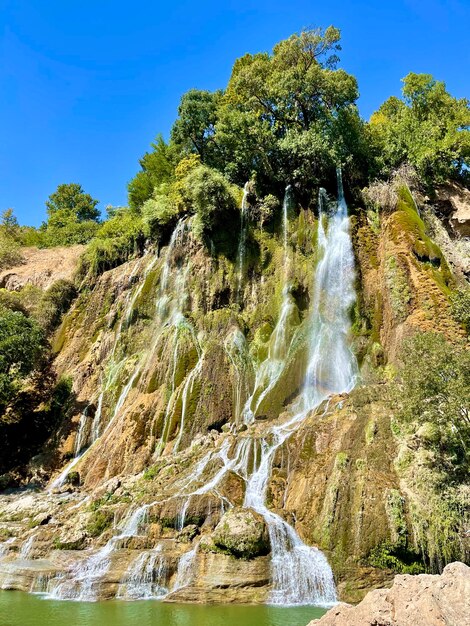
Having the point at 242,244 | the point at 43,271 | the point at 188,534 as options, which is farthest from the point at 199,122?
the point at 188,534

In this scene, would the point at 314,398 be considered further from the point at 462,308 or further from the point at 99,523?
the point at 99,523

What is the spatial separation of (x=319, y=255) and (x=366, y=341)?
273 inches

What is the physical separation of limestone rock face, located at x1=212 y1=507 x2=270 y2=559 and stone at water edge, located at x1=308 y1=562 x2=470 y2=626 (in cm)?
681

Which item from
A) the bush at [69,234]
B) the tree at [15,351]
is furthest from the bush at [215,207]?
the bush at [69,234]

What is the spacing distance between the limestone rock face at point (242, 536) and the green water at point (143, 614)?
1.52 meters

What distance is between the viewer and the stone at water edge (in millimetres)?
5562

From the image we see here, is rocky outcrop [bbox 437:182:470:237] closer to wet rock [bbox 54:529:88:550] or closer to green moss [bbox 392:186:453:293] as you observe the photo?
green moss [bbox 392:186:453:293]

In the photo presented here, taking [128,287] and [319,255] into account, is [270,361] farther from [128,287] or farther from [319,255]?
[128,287]

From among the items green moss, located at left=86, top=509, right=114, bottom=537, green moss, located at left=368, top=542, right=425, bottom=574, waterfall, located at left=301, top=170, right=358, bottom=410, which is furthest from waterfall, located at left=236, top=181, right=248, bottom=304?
green moss, located at left=368, top=542, right=425, bottom=574

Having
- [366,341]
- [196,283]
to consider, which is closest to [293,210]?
[196,283]

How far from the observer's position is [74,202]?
63.2 meters

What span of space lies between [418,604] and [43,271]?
4548 cm

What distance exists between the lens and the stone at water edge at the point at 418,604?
18.2 feet

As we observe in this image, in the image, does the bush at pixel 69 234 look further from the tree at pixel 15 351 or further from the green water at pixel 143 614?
the green water at pixel 143 614
